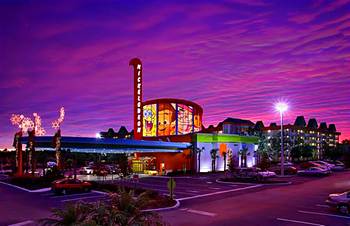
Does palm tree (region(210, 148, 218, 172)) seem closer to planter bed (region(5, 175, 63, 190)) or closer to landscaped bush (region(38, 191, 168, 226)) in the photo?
planter bed (region(5, 175, 63, 190))

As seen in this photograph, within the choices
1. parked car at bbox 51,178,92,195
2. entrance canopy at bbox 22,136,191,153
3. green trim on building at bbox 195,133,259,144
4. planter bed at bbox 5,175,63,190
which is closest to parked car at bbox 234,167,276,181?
green trim on building at bbox 195,133,259,144

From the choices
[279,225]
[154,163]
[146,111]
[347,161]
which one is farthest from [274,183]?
[146,111]

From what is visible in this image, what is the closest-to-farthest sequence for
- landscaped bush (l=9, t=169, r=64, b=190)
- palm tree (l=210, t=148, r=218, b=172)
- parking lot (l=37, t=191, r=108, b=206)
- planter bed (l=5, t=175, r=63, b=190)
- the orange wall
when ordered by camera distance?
parking lot (l=37, t=191, r=108, b=206), planter bed (l=5, t=175, r=63, b=190), landscaped bush (l=9, t=169, r=64, b=190), palm tree (l=210, t=148, r=218, b=172), the orange wall

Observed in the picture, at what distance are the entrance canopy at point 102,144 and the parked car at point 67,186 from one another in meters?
17.0

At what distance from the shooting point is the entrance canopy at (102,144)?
4968 centimetres

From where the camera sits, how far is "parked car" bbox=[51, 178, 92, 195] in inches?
1230

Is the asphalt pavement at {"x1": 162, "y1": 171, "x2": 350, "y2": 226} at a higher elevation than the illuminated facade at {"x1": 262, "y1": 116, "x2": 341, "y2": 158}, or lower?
lower

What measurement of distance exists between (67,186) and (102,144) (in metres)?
21.3

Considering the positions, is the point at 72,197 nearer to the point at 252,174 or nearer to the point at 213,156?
the point at 252,174

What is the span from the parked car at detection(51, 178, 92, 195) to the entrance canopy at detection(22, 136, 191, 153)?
669 inches

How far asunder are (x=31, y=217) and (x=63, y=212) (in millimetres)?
13637

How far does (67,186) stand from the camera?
3173cm

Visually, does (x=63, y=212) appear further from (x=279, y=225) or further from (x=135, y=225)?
(x=279, y=225)

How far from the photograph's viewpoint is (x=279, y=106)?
49.9 metres
